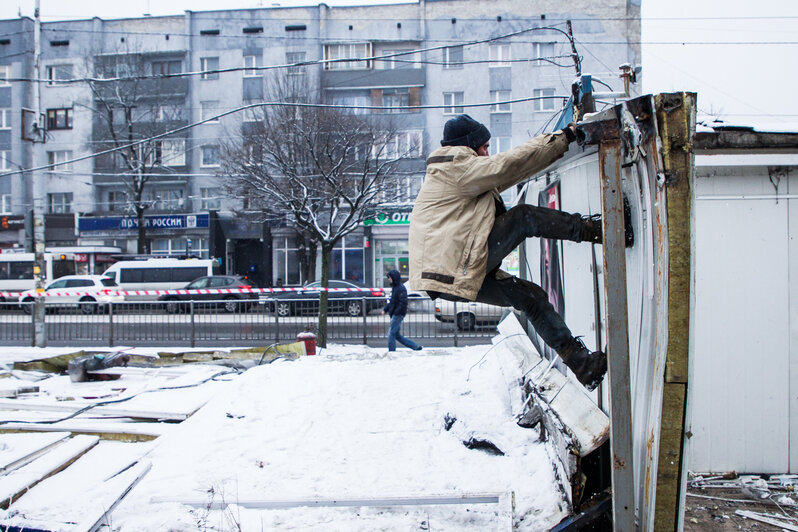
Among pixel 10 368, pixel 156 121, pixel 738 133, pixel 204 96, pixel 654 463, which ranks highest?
pixel 204 96

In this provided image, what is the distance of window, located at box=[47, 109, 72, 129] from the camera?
34.6m

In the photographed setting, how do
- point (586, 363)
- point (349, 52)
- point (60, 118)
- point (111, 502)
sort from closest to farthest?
1. point (586, 363)
2. point (111, 502)
3. point (349, 52)
4. point (60, 118)

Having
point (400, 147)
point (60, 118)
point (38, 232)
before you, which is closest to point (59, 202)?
point (60, 118)

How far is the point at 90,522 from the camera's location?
143 inches

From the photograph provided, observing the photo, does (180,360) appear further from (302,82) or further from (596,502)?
(302,82)

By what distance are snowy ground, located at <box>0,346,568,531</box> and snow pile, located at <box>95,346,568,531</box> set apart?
0.4 inches

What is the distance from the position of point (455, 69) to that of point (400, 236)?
1019 centimetres

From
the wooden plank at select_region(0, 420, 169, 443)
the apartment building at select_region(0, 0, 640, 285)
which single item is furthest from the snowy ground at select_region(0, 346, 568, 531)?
the apartment building at select_region(0, 0, 640, 285)

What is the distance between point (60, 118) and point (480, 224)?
39641 millimetres

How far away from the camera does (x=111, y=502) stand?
386 centimetres

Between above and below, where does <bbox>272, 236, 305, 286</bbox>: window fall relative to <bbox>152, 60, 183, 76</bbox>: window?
below

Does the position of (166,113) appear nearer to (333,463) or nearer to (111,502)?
(111,502)

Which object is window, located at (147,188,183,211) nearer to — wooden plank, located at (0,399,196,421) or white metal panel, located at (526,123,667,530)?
wooden plank, located at (0,399,196,421)

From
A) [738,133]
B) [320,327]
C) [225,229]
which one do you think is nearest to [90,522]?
[738,133]
